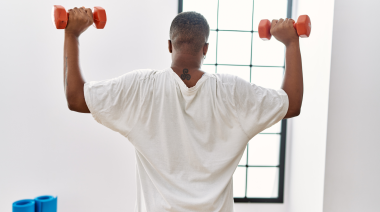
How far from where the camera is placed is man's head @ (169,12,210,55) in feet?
3.68

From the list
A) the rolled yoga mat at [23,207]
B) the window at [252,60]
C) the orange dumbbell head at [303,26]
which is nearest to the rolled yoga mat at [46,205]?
the rolled yoga mat at [23,207]

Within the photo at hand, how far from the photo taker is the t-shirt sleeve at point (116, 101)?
99 cm

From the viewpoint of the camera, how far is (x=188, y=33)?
112 cm

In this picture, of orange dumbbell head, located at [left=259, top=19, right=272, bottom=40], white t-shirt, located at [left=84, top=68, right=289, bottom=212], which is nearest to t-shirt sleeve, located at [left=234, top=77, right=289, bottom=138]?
white t-shirt, located at [left=84, top=68, right=289, bottom=212]

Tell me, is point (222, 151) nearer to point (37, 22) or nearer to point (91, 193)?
point (91, 193)

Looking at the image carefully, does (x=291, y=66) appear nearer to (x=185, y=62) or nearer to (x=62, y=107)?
(x=185, y=62)

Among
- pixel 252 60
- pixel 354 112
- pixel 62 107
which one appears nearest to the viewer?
pixel 354 112

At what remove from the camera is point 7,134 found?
7.61 ft

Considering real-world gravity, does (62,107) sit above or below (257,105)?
below

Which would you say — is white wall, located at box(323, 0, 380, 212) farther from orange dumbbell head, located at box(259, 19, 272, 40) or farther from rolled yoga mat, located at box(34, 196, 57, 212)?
rolled yoga mat, located at box(34, 196, 57, 212)

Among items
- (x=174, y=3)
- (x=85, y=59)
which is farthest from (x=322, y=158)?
(x=85, y=59)

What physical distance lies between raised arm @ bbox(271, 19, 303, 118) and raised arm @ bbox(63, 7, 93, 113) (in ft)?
2.27

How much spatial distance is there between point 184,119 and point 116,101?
9.2 inches

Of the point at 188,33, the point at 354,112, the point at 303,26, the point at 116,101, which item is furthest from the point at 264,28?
the point at 354,112
